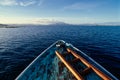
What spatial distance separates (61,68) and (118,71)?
30.6 feet

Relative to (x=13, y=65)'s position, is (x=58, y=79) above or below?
above

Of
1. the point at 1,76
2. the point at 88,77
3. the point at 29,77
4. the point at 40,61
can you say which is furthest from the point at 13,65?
the point at 88,77

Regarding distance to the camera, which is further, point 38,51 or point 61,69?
point 38,51

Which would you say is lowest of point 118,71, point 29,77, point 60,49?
point 118,71

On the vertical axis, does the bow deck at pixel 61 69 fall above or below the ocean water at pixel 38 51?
above

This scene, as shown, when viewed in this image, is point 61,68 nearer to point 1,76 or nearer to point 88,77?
point 88,77

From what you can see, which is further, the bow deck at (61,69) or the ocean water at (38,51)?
the ocean water at (38,51)

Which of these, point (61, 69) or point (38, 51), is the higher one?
point (61, 69)

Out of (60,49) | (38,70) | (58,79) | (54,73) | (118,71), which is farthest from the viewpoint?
(118,71)

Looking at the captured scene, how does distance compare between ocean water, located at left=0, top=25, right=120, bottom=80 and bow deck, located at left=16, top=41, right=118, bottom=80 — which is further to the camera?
ocean water, located at left=0, top=25, right=120, bottom=80

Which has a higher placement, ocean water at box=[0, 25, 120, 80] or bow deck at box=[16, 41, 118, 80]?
bow deck at box=[16, 41, 118, 80]

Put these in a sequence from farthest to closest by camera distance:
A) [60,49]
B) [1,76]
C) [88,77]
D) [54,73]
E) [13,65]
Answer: [13,65]
[1,76]
[60,49]
[54,73]
[88,77]

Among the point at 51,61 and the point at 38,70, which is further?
the point at 51,61

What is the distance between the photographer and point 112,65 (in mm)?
14430
